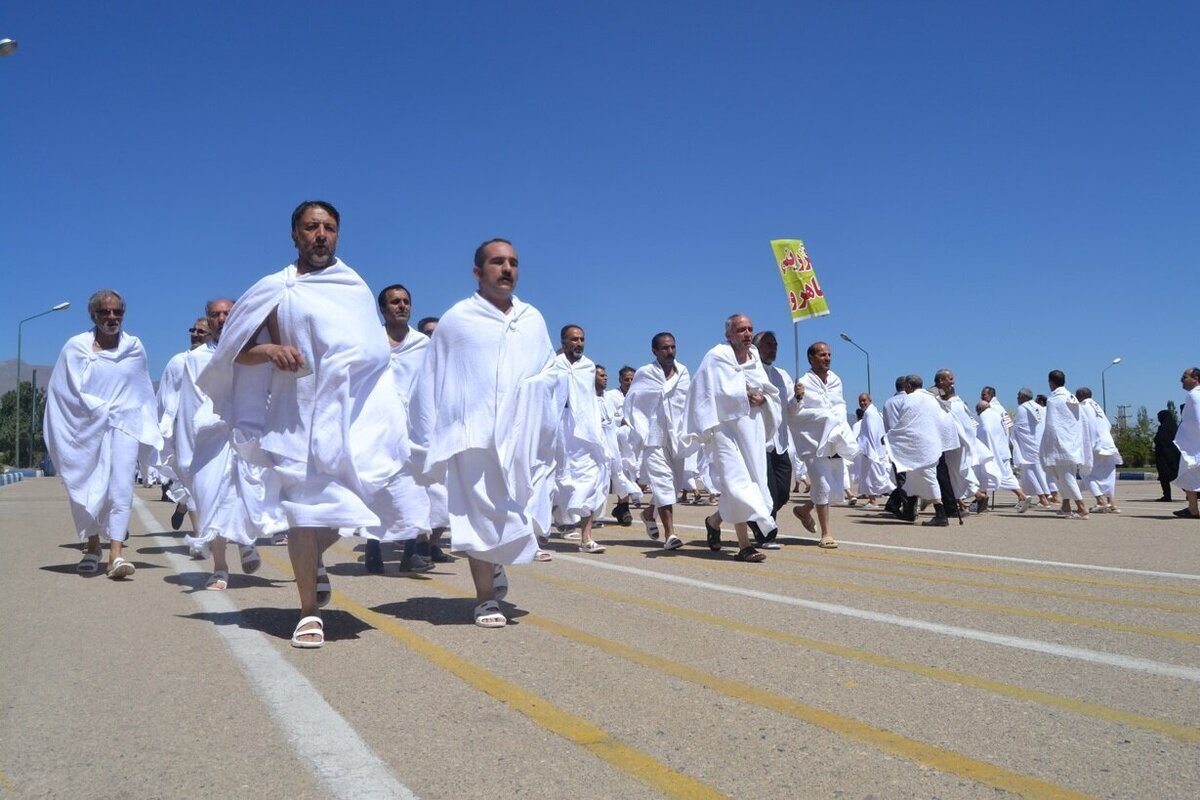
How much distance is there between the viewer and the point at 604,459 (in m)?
11.2

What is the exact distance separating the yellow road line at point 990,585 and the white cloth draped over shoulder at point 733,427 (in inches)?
24.7

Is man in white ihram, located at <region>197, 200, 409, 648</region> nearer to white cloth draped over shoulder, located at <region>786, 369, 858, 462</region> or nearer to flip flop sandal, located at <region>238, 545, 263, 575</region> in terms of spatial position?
flip flop sandal, located at <region>238, 545, 263, 575</region>

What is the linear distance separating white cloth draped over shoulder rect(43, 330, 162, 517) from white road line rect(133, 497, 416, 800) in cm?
343

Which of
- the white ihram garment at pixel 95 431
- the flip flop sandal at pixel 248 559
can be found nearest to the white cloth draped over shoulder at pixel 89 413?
the white ihram garment at pixel 95 431

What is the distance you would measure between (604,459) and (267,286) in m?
6.18

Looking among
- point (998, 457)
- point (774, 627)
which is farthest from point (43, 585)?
point (998, 457)

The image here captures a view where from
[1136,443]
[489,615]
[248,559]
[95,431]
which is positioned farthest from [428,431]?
[1136,443]

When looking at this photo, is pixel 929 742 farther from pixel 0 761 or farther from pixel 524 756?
pixel 0 761

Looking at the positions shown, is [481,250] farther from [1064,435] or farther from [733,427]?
[1064,435]

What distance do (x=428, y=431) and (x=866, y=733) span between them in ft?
17.0

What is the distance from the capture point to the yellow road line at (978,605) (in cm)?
542

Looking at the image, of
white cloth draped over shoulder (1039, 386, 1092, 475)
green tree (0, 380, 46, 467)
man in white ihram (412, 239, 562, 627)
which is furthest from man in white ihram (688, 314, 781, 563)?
green tree (0, 380, 46, 467)

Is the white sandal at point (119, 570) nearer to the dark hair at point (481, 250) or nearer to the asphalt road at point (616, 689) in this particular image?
the asphalt road at point (616, 689)

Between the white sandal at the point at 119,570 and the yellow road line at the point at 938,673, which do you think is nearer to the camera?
the yellow road line at the point at 938,673
